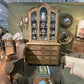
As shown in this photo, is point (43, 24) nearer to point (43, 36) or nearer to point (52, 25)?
point (52, 25)

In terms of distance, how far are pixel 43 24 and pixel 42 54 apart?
46.6 inches

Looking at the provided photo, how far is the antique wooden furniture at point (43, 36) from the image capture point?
2.48 metres

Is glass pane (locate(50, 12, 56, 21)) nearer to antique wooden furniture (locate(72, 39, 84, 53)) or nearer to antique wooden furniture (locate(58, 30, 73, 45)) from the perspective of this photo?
Answer: antique wooden furniture (locate(58, 30, 73, 45))

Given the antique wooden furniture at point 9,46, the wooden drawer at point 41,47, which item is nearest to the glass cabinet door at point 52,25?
the wooden drawer at point 41,47

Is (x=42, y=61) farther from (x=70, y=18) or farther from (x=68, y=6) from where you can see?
(x=68, y=6)

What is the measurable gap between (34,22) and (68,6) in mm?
1686

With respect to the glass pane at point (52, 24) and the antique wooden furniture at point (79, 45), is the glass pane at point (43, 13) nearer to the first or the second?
the glass pane at point (52, 24)

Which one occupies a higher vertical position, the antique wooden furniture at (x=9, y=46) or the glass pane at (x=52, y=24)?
the glass pane at (x=52, y=24)

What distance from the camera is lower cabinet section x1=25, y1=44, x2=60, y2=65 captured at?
248 centimetres

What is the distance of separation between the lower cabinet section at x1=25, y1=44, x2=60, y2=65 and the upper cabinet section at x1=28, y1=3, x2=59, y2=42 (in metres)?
0.38

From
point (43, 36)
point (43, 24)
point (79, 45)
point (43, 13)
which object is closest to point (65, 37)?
point (79, 45)

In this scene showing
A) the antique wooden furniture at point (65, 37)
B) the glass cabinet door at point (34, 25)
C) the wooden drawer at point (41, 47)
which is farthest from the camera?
the antique wooden furniture at point (65, 37)

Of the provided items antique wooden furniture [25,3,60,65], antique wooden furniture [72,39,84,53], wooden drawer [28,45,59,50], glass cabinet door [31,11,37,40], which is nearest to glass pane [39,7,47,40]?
antique wooden furniture [25,3,60,65]

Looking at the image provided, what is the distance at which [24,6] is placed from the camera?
2.94m
